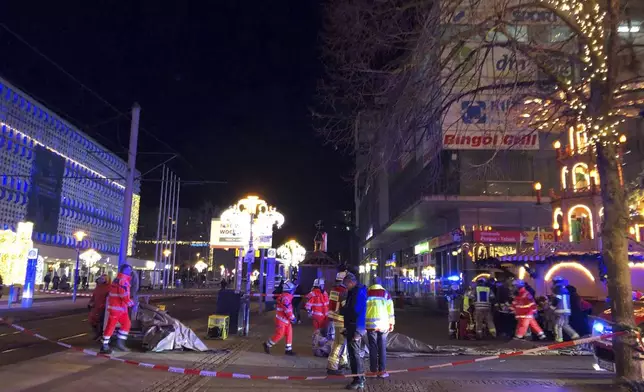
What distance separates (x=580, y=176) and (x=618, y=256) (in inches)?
619

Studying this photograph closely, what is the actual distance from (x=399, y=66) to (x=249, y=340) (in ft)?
26.3

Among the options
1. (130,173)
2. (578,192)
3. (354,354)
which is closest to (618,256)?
(354,354)

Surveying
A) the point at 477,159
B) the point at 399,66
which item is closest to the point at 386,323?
the point at 399,66

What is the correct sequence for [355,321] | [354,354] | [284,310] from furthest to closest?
[284,310] < [355,321] < [354,354]

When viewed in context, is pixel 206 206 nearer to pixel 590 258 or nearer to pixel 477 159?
pixel 477 159

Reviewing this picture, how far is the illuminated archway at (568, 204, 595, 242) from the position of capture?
2050cm

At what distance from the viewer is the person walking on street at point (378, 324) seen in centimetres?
802

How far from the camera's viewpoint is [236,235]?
22047 mm

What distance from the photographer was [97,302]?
11.5 m

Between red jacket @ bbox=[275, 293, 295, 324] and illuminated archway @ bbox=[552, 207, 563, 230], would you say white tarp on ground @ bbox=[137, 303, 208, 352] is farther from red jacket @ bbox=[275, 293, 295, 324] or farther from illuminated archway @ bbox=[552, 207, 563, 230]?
illuminated archway @ bbox=[552, 207, 563, 230]

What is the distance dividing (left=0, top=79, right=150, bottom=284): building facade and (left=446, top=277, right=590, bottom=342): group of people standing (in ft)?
74.6

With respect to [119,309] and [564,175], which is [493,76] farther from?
[564,175]

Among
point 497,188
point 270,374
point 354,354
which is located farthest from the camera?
point 497,188

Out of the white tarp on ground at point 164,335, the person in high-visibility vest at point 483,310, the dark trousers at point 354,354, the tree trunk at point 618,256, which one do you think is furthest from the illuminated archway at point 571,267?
the white tarp on ground at point 164,335
